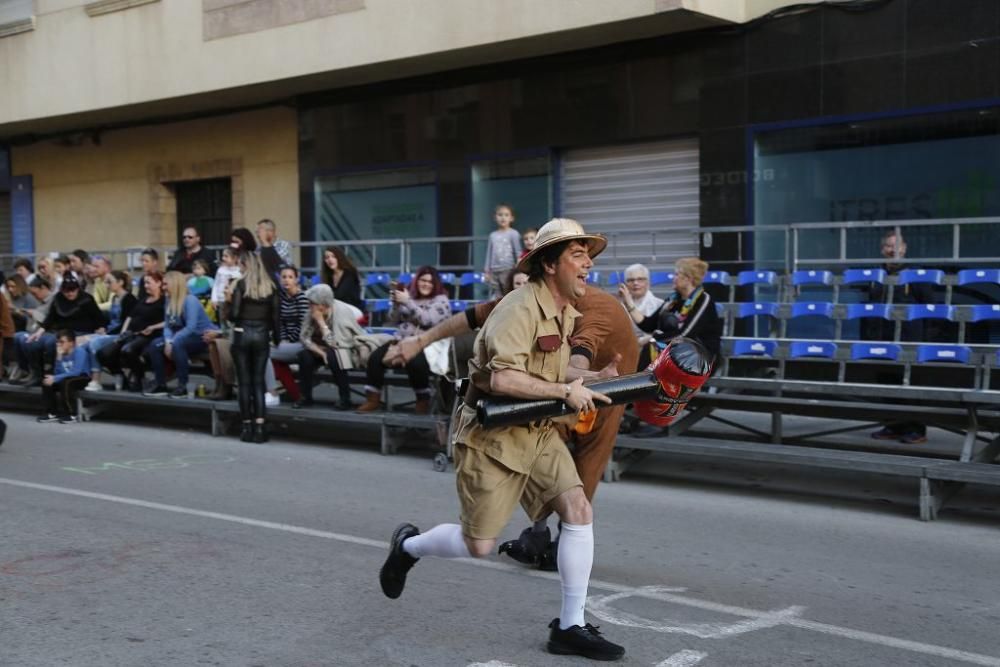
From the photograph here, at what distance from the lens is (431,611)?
18.8 feet

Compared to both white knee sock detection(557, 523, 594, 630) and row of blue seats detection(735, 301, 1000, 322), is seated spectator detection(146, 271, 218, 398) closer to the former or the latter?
row of blue seats detection(735, 301, 1000, 322)

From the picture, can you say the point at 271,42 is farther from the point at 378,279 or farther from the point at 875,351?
the point at 875,351

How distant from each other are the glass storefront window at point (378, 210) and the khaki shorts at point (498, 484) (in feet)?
40.9

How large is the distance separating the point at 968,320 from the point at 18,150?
69.1ft

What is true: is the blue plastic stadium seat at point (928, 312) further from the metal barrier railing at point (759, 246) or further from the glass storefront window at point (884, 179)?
the glass storefront window at point (884, 179)

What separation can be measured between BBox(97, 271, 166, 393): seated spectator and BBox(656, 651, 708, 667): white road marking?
394 inches

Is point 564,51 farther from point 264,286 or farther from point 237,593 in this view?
point 237,593

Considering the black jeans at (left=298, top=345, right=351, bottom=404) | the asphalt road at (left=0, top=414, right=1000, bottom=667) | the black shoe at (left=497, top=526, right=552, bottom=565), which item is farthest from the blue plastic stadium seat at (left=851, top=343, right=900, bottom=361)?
the black jeans at (left=298, top=345, right=351, bottom=404)

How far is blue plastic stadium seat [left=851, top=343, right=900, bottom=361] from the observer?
10.1 meters

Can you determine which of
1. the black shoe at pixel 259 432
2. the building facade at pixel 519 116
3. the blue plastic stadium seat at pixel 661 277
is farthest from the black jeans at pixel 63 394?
the blue plastic stadium seat at pixel 661 277

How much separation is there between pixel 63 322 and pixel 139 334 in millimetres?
1130

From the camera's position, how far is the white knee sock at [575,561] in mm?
4863

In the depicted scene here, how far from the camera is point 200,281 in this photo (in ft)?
48.6

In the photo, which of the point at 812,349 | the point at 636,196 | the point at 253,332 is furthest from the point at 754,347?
the point at 636,196
